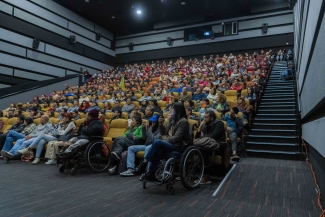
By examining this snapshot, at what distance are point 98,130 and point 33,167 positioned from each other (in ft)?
3.90

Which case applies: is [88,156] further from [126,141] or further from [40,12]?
[40,12]

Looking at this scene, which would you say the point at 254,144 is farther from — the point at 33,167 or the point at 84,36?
the point at 84,36

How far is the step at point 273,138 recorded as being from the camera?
4121 mm

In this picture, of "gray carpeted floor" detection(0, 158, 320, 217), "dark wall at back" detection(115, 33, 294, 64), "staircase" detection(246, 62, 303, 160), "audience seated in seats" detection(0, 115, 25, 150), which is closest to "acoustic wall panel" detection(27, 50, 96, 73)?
"dark wall at back" detection(115, 33, 294, 64)

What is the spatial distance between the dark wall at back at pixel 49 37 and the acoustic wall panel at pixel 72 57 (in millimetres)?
172

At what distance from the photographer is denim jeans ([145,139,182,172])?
2406mm

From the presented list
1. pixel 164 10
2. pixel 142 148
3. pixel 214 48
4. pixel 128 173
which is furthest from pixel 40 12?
pixel 128 173

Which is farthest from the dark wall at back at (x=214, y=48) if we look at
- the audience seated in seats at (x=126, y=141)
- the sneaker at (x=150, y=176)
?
the sneaker at (x=150, y=176)

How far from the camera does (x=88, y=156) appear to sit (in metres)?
3.08

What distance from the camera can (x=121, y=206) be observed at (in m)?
1.91

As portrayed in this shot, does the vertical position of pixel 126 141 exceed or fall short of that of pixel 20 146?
it exceeds it

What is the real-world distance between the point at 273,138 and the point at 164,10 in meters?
8.05

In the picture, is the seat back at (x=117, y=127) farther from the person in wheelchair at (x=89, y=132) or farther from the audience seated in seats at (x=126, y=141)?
the person in wheelchair at (x=89, y=132)

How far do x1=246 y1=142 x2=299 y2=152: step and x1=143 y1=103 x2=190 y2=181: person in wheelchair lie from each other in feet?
7.18
